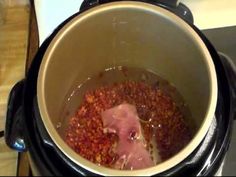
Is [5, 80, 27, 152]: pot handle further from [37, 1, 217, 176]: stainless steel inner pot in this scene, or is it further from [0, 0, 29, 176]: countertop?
[0, 0, 29, 176]: countertop

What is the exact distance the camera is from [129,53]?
835mm

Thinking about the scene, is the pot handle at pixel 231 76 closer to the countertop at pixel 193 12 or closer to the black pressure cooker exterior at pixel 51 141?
the black pressure cooker exterior at pixel 51 141

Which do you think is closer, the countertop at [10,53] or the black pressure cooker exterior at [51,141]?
the black pressure cooker exterior at [51,141]

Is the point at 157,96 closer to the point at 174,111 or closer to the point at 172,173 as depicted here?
the point at 174,111

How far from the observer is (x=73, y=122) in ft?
2.59

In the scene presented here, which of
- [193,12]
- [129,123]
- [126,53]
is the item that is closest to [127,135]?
[129,123]

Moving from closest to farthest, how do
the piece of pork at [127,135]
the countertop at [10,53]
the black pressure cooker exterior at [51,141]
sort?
the black pressure cooker exterior at [51,141] < the piece of pork at [127,135] < the countertop at [10,53]

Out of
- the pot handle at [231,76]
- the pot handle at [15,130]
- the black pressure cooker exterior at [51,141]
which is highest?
the pot handle at [231,76]

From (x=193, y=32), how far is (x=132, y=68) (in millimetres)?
176

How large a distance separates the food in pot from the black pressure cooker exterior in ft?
0.32

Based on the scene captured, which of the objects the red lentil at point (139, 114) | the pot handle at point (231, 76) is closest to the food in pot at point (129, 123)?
the red lentil at point (139, 114)

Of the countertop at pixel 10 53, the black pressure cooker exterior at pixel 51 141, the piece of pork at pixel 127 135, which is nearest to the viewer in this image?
the black pressure cooker exterior at pixel 51 141

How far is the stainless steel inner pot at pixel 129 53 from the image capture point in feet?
2.30

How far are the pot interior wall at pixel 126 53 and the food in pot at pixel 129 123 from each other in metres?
0.02
